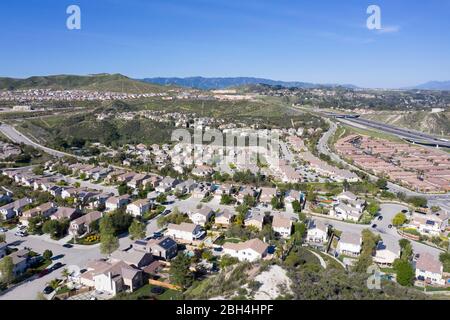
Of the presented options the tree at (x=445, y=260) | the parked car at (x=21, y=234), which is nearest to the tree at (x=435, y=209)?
the tree at (x=445, y=260)

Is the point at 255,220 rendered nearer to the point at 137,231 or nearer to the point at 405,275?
the point at 137,231

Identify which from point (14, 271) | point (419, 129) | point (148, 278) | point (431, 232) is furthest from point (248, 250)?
point (419, 129)

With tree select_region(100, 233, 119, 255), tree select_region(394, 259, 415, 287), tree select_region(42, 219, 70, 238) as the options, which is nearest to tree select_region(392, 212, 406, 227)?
tree select_region(394, 259, 415, 287)

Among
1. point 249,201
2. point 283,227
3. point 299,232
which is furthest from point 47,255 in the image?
point 299,232

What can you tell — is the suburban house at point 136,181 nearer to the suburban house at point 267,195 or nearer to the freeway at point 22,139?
the suburban house at point 267,195

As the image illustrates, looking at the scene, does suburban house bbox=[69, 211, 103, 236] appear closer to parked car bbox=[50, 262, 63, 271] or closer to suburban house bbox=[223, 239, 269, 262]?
parked car bbox=[50, 262, 63, 271]
